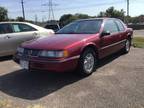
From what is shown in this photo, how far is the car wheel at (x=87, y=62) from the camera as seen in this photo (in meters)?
6.17

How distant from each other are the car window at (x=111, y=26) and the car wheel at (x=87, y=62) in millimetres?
1149

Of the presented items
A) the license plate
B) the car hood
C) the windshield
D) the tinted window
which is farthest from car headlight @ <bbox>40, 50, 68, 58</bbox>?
the tinted window

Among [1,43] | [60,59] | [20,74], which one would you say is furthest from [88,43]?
[1,43]

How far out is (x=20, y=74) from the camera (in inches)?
273

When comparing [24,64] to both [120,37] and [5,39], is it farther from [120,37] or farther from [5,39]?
[120,37]

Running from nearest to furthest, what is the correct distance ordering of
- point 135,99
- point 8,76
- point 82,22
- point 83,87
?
point 135,99
point 83,87
point 8,76
point 82,22

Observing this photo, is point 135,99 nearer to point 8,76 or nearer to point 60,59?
point 60,59

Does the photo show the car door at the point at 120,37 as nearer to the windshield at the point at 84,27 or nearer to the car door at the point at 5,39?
the windshield at the point at 84,27

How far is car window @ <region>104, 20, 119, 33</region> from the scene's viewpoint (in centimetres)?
760

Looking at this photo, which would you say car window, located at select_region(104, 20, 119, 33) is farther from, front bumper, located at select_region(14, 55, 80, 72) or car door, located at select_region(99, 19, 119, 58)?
front bumper, located at select_region(14, 55, 80, 72)

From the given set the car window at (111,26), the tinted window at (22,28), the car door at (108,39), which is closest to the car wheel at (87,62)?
the car door at (108,39)

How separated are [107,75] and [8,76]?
249 cm

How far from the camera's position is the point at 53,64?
221 inches

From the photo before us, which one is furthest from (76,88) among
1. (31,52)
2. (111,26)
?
(111,26)
